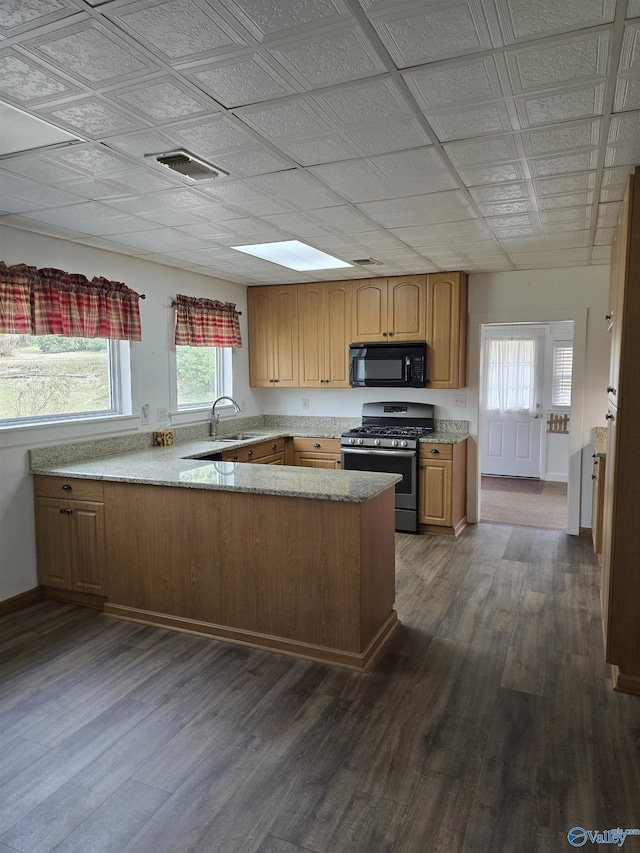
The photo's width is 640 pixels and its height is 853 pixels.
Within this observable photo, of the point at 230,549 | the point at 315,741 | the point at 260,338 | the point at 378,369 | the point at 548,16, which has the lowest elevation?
the point at 315,741

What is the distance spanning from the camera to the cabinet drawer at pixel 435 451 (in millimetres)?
4949

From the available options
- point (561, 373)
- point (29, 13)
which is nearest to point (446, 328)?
point (561, 373)

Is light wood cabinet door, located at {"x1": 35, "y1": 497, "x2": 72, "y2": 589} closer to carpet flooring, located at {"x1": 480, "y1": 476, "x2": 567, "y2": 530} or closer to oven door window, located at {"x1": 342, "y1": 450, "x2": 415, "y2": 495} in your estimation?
oven door window, located at {"x1": 342, "y1": 450, "x2": 415, "y2": 495}

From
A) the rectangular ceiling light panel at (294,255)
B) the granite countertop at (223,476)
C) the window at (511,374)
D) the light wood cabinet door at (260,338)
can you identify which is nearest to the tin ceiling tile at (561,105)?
the granite countertop at (223,476)

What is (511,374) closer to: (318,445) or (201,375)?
(318,445)

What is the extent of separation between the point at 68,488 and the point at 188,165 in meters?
2.12

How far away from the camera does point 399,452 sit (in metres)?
5.06

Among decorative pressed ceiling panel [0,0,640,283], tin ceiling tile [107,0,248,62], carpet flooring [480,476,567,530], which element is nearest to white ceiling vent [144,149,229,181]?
decorative pressed ceiling panel [0,0,640,283]

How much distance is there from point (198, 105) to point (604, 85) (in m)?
1.28

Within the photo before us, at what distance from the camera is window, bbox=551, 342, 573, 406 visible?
7.48m

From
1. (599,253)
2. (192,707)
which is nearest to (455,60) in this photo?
(192,707)

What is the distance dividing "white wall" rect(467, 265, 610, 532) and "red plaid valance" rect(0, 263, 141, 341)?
3.11m

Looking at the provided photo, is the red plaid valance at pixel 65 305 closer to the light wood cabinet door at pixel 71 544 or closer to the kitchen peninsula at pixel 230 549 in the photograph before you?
the kitchen peninsula at pixel 230 549

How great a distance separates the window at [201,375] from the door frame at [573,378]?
7.87 ft
